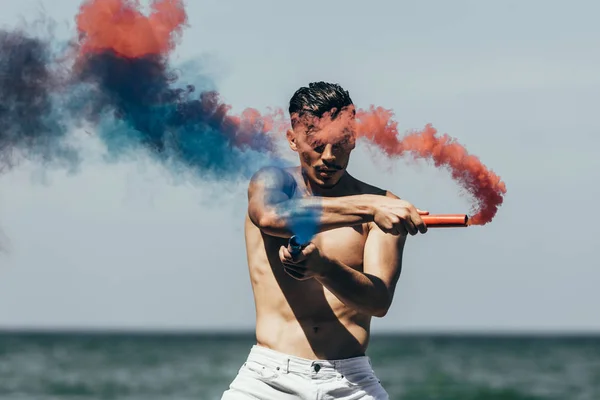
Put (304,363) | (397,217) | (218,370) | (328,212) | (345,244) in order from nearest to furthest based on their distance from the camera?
1. (397,217)
2. (328,212)
3. (304,363)
4. (345,244)
5. (218,370)

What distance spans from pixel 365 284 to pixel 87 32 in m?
1.92

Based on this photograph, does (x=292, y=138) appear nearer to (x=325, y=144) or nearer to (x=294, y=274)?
(x=325, y=144)

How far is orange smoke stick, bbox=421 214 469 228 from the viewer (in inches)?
231

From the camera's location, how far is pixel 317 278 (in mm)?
6094

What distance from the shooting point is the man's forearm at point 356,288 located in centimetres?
611

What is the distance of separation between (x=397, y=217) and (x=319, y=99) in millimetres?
857

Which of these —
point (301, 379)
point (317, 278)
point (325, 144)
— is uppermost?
point (325, 144)

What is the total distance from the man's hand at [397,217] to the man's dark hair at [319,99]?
0.67 metres

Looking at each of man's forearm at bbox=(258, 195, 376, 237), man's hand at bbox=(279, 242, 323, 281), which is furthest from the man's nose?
man's hand at bbox=(279, 242, 323, 281)

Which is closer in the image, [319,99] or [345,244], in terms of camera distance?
[319,99]

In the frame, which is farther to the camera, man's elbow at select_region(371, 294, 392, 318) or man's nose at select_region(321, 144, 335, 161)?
man's elbow at select_region(371, 294, 392, 318)

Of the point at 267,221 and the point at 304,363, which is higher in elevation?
the point at 267,221

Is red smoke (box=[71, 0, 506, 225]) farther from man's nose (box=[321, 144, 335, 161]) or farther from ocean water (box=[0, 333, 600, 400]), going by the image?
ocean water (box=[0, 333, 600, 400])

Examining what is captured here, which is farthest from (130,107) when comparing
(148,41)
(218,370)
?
(218,370)
